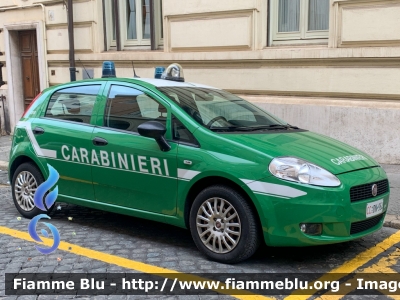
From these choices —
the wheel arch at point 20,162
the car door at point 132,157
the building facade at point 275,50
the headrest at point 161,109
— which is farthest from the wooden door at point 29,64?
the headrest at point 161,109

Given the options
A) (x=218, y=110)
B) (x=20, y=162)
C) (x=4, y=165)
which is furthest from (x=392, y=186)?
(x=4, y=165)

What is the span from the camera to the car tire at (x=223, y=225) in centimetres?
405

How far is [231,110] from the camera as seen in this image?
5008mm

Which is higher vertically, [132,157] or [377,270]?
[132,157]

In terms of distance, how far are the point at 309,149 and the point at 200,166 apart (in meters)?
0.99

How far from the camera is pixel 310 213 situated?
3875mm

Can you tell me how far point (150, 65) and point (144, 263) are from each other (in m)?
7.14

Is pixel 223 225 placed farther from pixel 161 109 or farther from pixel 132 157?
pixel 161 109

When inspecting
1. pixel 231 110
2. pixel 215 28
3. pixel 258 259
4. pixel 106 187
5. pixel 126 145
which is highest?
pixel 215 28

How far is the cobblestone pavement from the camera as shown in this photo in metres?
4.18

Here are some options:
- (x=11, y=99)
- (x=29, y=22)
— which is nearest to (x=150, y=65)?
(x=29, y=22)

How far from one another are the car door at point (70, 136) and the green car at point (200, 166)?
14mm

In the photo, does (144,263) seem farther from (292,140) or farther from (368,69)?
(368,69)

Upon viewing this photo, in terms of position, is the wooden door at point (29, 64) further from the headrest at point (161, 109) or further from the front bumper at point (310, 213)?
the front bumper at point (310, 213)
